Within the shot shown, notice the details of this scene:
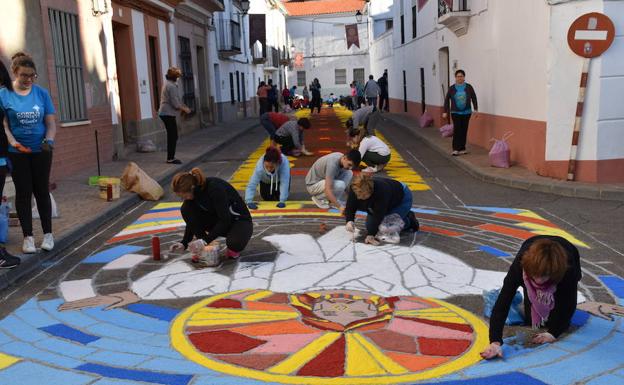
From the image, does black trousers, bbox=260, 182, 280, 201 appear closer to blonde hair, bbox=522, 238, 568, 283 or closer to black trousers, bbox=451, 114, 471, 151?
black trousers, bbox=451, 114, 471, 151

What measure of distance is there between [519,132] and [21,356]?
9.56m

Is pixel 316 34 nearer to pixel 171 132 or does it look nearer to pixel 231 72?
pixel 231 72

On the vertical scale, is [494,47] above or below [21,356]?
above

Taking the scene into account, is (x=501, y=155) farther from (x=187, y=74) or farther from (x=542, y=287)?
(x=187, y=74)

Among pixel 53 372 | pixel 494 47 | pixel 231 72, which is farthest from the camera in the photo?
pixel 231 72

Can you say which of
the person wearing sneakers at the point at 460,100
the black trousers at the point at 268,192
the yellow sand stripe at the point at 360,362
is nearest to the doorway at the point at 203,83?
the person wearing sneakers at the point at 460,100

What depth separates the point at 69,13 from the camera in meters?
12.2

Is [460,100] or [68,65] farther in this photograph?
[460,100]

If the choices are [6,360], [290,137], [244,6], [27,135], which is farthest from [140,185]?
[244,6]

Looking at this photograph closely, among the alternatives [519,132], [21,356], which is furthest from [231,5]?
[21,356]

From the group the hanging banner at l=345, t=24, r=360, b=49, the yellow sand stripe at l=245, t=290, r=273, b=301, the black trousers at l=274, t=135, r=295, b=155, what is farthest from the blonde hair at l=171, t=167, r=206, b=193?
the hanging banner at l=345, t=24, r=360, b=49

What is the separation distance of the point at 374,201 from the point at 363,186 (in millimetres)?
310

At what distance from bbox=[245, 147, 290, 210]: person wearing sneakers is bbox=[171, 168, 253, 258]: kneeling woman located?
7.23 ft

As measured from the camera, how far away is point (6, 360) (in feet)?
12.7
